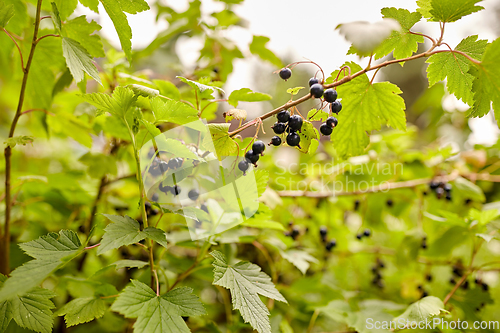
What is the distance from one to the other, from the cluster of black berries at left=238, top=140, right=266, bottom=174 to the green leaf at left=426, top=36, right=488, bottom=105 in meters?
0.50

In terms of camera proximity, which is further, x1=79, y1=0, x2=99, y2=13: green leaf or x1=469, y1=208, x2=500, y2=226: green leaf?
x1=469, y1=208, x2=500, y2=226: green leaf

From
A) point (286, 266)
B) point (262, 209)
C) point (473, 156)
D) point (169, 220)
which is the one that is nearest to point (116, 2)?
point (262, 209)

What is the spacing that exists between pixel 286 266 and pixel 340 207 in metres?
0.47

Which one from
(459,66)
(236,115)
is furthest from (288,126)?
(459,66)

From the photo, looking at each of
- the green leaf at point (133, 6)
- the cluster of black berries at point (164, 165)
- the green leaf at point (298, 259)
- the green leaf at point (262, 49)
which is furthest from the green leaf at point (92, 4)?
the green leaf at point (298, 259)

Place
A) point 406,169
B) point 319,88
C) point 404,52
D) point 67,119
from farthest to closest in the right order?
point 406,169
point 67,119
point 404,52
point 319,88

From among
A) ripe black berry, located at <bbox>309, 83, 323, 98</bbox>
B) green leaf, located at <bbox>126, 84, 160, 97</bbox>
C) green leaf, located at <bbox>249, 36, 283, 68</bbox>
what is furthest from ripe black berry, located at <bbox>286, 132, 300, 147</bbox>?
green leaf, located at <bbox>249, 36, 283, 68</bbox>

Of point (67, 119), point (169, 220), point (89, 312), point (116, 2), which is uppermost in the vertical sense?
point (116, 2)

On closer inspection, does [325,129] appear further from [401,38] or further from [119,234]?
[119,234]

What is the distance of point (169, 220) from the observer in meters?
1.42

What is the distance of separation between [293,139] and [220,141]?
17cm

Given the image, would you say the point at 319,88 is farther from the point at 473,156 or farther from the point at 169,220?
the point at 473,156

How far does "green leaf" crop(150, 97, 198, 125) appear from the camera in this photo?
64 cm

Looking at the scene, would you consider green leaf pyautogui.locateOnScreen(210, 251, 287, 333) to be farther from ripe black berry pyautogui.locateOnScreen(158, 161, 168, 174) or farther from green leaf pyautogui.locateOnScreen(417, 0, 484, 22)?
green leaf pyautogui.locateOnScreen(417, 0, 484, 22)
